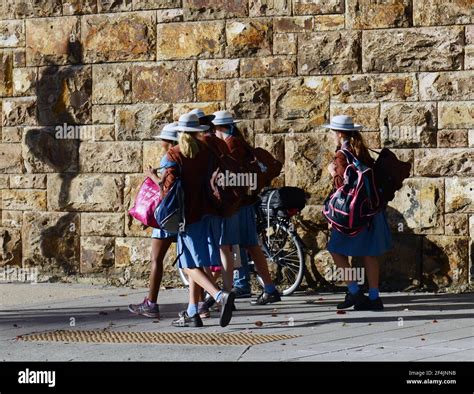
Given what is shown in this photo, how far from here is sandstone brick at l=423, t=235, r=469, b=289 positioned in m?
12.8

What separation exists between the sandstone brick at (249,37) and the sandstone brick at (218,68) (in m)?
0.10

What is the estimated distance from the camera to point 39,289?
13.9 metres

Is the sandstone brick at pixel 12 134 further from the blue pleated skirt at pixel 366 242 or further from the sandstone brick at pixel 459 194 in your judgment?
the sandstone brick at pixel 459 194

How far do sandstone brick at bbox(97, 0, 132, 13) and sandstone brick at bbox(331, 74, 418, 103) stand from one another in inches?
99.8

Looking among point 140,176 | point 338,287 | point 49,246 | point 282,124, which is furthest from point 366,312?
point 49,246

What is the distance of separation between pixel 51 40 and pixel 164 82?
4.98ft

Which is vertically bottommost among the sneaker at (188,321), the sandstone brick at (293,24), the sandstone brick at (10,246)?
the sneaker at (188,321)

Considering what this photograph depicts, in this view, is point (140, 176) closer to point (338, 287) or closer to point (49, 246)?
point (49, 246)

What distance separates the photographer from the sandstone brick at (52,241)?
14.5 meters

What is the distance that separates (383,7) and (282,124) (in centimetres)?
161

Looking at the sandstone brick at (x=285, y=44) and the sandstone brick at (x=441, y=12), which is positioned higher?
the sandstone brick at (x=441, y=12)

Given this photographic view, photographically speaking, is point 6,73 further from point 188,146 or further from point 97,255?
point 188,146

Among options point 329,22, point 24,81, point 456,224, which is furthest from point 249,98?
point 24,81


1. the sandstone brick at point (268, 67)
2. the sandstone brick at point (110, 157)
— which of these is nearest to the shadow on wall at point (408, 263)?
the sandstone brick at point (268, 67)
